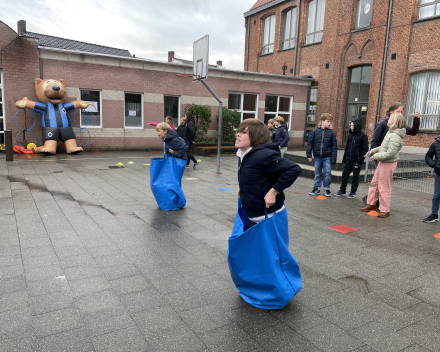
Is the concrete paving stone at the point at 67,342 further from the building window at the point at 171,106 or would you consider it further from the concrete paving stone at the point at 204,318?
the building window at the point at 171,106

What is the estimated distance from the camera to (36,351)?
2.37 m

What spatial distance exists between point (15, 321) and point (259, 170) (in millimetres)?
2316

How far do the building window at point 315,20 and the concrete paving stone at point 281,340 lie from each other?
69.0 ft

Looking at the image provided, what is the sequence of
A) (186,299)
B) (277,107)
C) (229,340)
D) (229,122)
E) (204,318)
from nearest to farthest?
(229,340) → (204,318) → (186,299) → (229,122) → (277,107)

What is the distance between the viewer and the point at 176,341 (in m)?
2.53

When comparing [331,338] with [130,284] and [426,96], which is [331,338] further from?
[426,96]

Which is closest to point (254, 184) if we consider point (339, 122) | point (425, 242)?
point (425, 242)

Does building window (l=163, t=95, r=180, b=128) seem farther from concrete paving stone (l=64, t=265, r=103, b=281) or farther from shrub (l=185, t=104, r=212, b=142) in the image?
concrete paving stone (l=64, t=265, r=103, b=281)

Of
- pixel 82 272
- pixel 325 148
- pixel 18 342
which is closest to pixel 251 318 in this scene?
pixel 18 342

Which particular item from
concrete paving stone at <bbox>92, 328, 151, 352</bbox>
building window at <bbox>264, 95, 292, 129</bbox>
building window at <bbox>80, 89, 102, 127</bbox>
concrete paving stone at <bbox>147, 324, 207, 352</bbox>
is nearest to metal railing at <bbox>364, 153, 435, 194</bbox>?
concrete paving stone at <bbox>147, 324, 207, 352</bbox>

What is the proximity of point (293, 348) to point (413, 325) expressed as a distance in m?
1.11

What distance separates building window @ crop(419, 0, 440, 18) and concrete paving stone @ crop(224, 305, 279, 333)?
1677cm

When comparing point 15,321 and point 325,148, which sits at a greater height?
point 325,148

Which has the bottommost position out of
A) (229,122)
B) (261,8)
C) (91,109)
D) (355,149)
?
(355,149)
